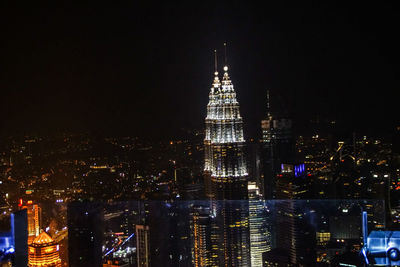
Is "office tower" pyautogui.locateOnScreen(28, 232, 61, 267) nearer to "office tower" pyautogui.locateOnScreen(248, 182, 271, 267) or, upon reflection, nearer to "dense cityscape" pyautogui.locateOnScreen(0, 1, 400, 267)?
"dense cityscape" pyautogui.locateOnScreen(0, 1, 400, 267)

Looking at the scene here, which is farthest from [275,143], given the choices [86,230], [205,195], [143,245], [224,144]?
[86,230]

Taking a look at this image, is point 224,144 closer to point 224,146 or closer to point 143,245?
point 224,146

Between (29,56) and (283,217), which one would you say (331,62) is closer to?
(283,217)

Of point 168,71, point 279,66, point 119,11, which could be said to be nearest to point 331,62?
point 279,66

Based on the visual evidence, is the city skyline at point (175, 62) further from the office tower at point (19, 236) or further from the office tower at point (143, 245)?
the office tower at point (19, 236)

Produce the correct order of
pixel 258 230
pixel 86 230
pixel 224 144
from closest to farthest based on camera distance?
pixel 86 230 → pixel 258 230 → pixel 224 144

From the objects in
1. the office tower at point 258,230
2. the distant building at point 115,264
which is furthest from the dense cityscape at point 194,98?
the distant building at point 115,264

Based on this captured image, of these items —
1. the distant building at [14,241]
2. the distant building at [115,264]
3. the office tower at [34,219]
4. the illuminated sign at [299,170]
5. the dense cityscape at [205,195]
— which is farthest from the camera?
the illuminated sign at [299,170]
